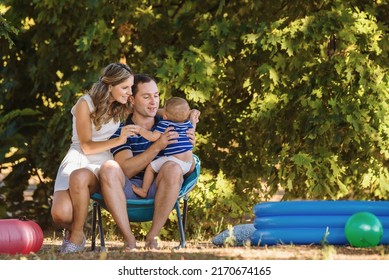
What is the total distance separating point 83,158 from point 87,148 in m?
0.08

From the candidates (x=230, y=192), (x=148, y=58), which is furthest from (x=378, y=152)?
(x=148, y=58)

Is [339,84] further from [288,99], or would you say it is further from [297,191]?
[297,191]

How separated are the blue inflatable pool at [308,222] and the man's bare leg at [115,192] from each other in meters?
0.94

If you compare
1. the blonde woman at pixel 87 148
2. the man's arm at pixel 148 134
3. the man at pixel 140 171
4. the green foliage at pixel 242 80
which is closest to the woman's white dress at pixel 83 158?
the blonde woman at pixel 87 148

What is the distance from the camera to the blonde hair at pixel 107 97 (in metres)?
6.52

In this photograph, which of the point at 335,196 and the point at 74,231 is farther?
the point at 335,196

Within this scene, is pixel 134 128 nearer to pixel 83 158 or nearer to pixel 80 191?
pixel 83 158

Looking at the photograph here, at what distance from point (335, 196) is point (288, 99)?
1.07 m

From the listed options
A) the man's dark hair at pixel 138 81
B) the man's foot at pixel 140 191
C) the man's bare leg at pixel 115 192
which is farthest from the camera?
the man's dark hair at pixel 138 81

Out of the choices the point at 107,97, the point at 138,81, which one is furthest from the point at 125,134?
the point at 138,81

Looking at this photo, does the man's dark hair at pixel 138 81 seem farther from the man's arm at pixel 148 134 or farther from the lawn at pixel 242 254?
the lawn at pixel 242 254

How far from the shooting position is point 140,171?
6.67 m

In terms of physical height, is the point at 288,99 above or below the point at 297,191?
above

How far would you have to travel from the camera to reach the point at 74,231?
6.40 m
